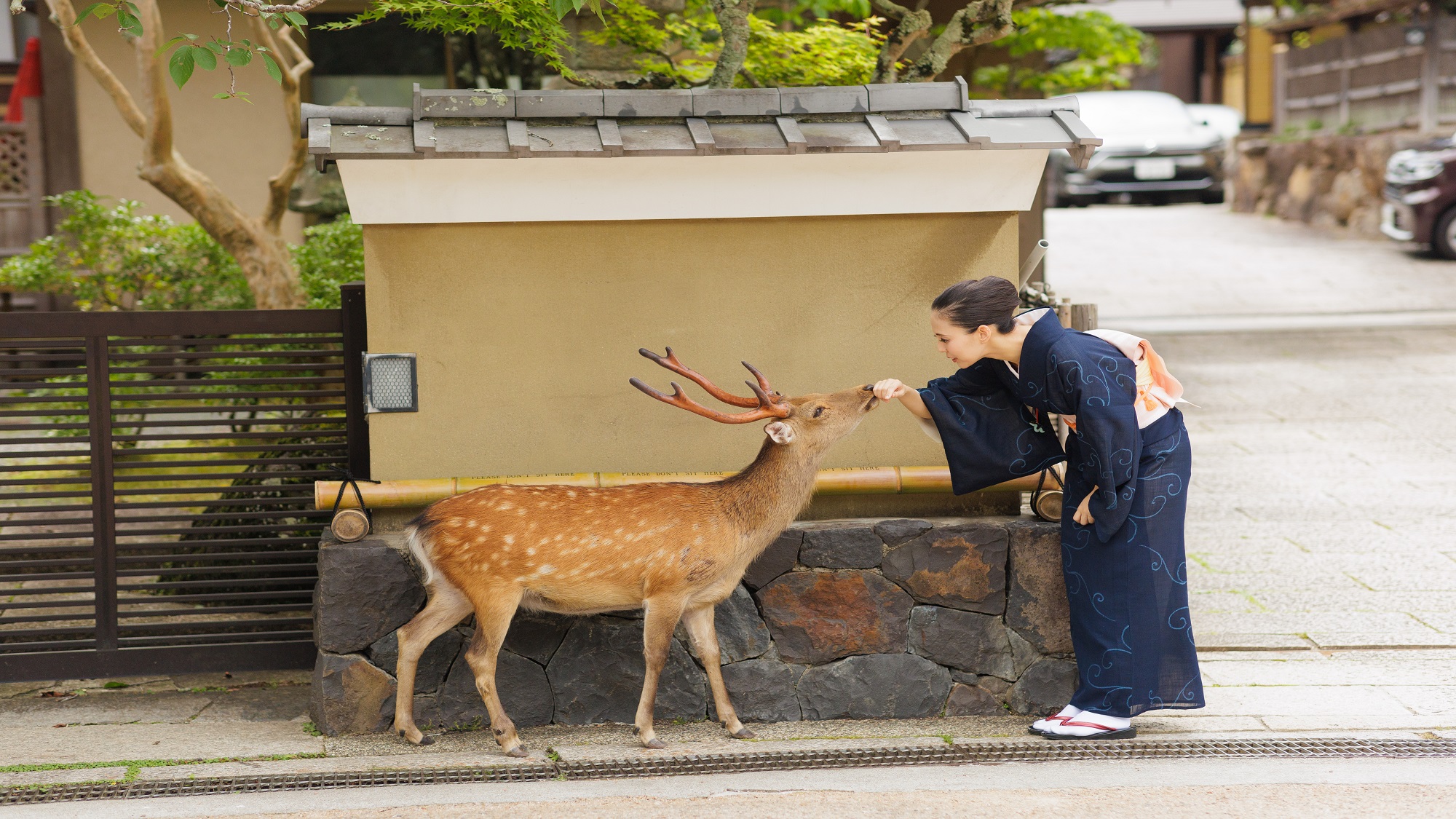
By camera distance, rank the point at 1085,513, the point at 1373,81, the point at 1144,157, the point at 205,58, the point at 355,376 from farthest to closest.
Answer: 1. the point at 1144,157
2. the point at 1373,81
3. the point at 355,376
4. the point at 1085,513
5. the point at 205,58

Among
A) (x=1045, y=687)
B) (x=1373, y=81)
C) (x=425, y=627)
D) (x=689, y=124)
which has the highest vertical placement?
(x=1373, y=81)

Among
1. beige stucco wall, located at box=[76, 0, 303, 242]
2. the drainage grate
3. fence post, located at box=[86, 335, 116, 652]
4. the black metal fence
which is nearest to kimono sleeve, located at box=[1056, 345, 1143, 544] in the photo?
the drainage grate

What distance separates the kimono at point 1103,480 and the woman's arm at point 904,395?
42mm

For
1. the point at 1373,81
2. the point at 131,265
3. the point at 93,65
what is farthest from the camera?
the point at 1373,81

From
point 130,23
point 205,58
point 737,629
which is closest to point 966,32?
point 737,629

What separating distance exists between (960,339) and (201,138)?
8.98 meters

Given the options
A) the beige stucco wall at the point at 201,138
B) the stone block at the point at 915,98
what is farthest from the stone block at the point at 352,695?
the beige stucco wall at the point at 201,138

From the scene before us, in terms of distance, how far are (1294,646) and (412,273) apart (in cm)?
440

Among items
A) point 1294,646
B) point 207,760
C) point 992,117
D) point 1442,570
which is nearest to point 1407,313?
point 1442,570

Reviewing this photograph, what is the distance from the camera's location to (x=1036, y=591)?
16.6 ft

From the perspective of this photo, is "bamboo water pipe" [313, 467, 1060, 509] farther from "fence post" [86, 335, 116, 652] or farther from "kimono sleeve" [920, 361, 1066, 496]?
"fence post" [86, 335, 116, 652]

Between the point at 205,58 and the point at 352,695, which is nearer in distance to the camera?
the point at 205,58

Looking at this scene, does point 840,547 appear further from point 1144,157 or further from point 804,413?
point 1144,157

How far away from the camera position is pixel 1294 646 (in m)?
6.04
